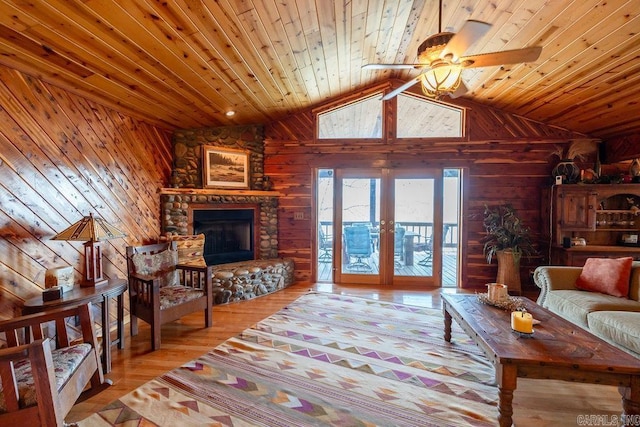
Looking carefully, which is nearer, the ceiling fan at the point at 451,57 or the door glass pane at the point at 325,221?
the ceiling fan at the point at 451,57

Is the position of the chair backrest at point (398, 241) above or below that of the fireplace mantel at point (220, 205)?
below

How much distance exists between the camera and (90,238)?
241cm

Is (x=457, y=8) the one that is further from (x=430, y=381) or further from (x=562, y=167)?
(x=430, y=381)

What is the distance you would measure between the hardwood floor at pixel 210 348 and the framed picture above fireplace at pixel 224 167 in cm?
186

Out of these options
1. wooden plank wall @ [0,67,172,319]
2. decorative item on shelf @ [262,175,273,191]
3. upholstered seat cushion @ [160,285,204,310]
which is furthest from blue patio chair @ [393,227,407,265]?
wooden plank wall @ [0,67,172,319]

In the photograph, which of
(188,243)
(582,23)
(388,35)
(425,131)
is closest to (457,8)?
(388,35)

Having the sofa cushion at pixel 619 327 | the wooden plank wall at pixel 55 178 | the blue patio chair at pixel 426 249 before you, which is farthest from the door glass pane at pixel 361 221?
the wooden plank wall at pixel 55 178

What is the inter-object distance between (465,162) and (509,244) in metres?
1.41

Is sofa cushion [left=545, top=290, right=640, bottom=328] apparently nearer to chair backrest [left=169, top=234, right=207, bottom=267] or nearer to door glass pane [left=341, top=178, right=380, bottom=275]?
door glass pane [left=341, top=178, right=380, bottom=275]

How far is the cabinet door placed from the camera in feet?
13.4

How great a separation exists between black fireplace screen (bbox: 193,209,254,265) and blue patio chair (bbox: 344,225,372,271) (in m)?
1.63

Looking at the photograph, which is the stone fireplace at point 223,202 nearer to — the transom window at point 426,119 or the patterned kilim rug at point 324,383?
the patterned kilim rug at point 324,383

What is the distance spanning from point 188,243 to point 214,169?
1218 mm

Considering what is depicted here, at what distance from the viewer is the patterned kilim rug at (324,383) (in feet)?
5.98
